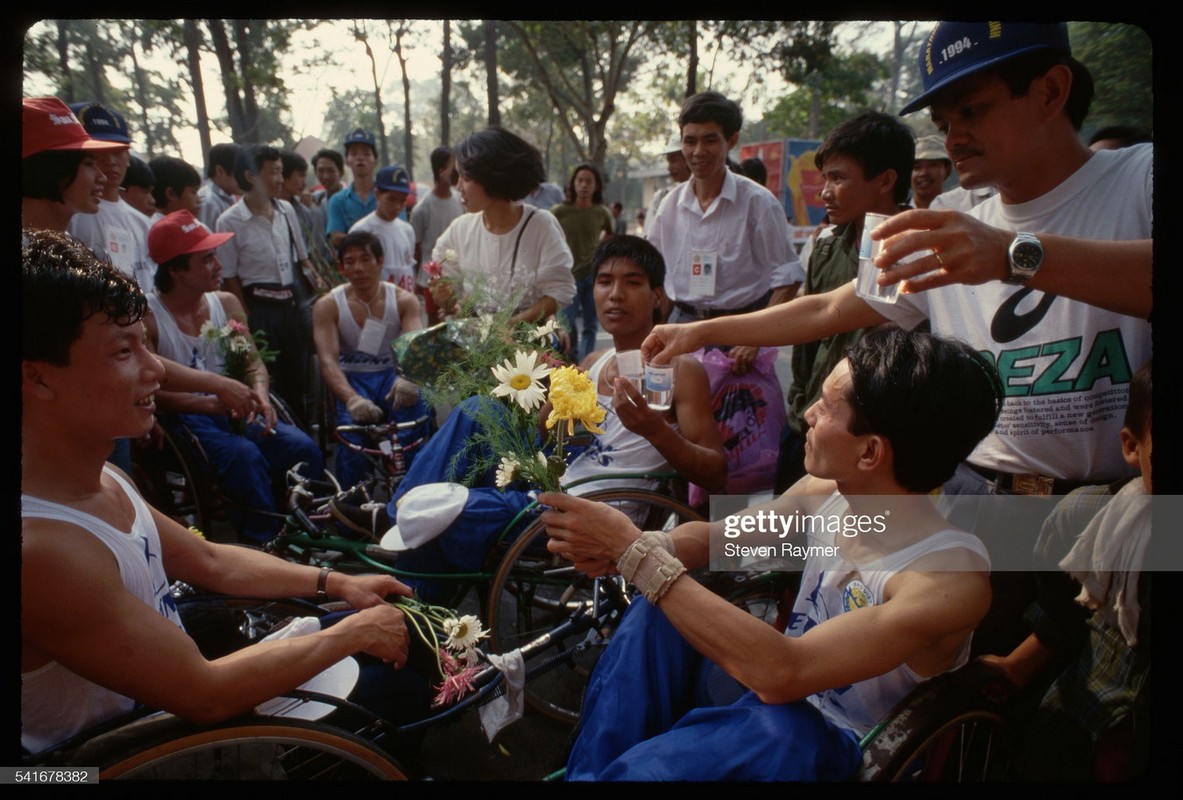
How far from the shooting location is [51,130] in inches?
95.0

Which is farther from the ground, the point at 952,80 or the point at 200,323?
the point at 952,80

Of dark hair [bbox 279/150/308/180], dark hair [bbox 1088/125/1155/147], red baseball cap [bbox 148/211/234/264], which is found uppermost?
dark hair [bbox 279/150/308/180]

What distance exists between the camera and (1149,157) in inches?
65.7

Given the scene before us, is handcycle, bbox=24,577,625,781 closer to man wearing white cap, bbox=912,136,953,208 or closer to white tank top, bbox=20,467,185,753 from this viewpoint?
white tank top, bbox=20,467,185,753

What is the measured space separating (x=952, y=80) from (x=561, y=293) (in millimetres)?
2611

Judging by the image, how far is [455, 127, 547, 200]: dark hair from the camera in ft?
12.6

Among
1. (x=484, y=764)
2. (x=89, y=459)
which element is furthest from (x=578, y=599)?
(x=89, y=459)

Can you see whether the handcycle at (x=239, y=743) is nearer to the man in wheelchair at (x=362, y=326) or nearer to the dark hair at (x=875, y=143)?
the man in wheelchair at (x=362, y=326)

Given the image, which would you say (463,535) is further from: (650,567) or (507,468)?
(650,567)

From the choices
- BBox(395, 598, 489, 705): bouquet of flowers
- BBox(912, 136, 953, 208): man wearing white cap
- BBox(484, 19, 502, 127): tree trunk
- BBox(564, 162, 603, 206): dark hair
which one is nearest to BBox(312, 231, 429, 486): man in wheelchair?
BBox(395, 598, 489, 705): bouquet of flowers

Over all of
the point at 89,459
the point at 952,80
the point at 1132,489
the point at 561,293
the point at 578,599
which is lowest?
the point at 578,599

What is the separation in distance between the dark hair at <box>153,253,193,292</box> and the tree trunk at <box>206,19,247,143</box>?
1581 mm

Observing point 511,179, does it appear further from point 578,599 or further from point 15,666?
point 15,666

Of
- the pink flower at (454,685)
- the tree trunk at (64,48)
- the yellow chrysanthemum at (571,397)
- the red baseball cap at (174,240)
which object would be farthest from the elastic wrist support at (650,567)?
the red baseball cap at (174,240)
